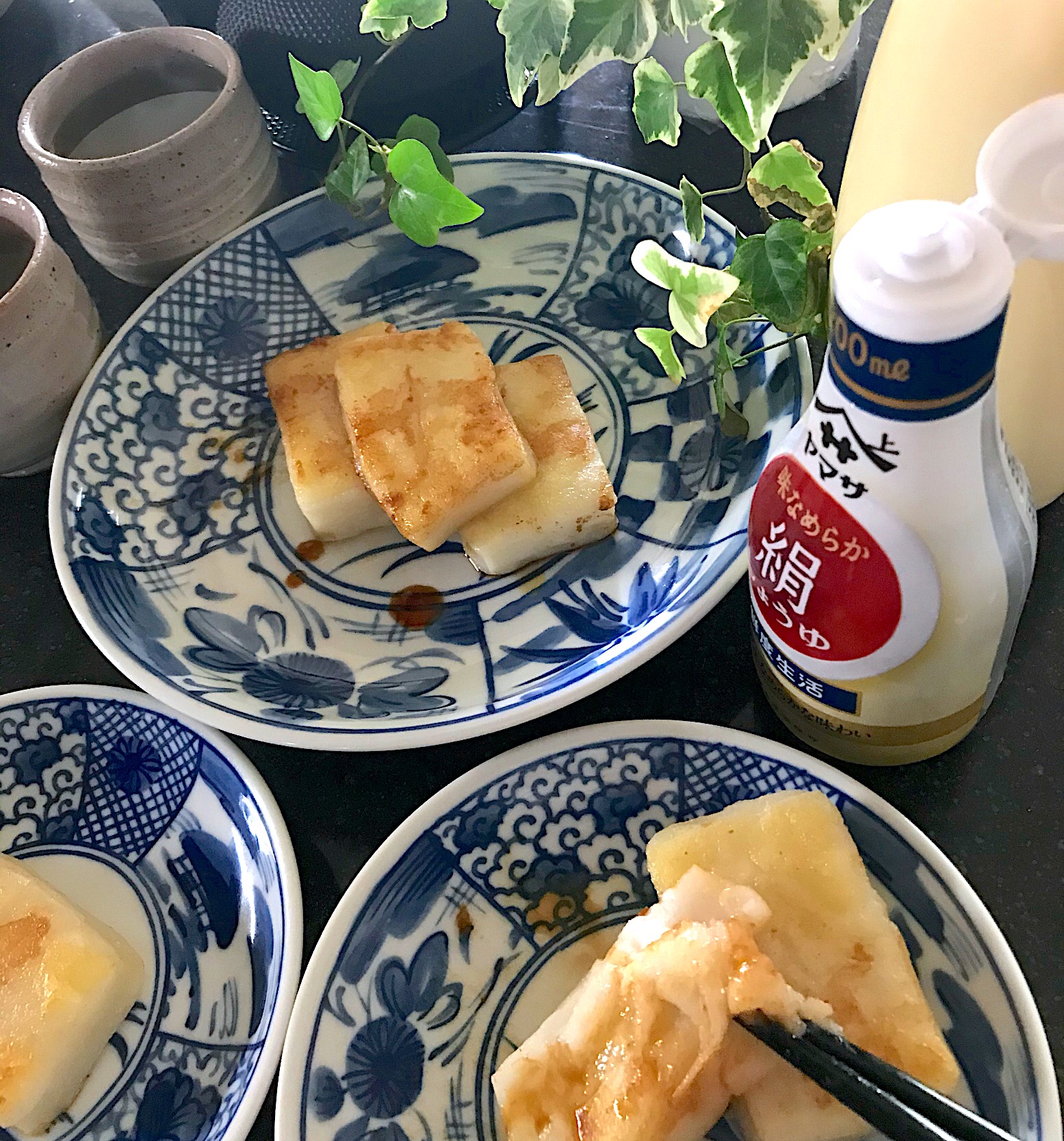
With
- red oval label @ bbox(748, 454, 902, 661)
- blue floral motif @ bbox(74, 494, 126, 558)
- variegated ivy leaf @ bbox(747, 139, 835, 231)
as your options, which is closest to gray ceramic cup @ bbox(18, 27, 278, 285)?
blue floral motif @ bbox(74, 494, 126, 558)

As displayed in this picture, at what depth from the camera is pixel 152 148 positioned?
845mm

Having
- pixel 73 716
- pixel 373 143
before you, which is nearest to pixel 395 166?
pixel 373 143

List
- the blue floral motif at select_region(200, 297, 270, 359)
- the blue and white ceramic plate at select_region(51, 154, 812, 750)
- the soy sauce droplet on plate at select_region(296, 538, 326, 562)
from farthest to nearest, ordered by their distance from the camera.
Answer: the blue floral motif at select_region(200, 297, 270, 359), the soy sauce droplet on plate at select_region(296, 538, 326, 562), the blue and white ceramic plate at select_region(51, 154, 812, 750)

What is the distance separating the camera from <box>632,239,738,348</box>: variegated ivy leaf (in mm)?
632

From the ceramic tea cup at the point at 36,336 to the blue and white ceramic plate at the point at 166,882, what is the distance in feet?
0.81

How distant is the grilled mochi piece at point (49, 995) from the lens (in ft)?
2.03

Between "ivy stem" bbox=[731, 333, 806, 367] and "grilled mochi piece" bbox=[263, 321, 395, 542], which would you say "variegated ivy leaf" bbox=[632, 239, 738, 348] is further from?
"grilled mochi piece" bbox=[263, 321, 395, 542]

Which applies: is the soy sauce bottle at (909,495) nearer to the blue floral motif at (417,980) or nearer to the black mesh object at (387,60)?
the blue floral motif at (417,980)

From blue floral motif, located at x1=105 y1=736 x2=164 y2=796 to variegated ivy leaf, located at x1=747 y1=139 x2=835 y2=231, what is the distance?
0.58 meters

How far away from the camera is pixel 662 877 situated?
606 mm

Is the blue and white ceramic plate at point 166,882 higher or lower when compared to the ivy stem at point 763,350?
lower

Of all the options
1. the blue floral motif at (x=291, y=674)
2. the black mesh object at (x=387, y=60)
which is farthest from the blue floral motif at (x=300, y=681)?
the black mesh object at (x=387, y=60)

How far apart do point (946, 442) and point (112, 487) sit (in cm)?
66

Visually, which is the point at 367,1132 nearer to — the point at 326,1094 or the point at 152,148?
the point at 326,1094
